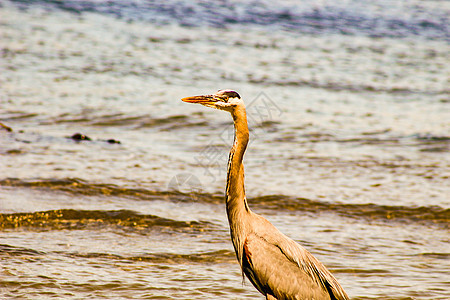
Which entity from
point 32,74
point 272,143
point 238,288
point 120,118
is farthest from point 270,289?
point 32,74

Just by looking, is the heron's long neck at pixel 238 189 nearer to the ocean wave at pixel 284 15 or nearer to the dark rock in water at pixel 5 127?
the dark rock in water at pixel 5 127

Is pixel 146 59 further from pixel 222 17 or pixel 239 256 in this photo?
pixel 239 256

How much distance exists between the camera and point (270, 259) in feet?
14.2

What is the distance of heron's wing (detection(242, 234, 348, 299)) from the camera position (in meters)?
4.32

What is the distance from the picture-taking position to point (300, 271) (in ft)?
14.3

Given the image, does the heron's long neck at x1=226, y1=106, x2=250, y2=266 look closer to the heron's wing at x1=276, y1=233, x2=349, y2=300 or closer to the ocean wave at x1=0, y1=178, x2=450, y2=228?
the heron's wing at x1=276, y1=233, x2=349, y2=300

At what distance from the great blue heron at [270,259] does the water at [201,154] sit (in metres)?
0.78

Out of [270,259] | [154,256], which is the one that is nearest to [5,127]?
[154,256]

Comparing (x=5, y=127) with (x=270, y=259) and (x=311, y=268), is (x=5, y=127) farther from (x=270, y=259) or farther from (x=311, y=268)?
(x=311, y=268)

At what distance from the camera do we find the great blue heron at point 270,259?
4.32 metres

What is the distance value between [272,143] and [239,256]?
4856 mm

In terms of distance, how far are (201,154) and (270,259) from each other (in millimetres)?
4399

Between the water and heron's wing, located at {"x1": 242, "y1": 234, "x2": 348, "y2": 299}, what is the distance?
2.61 feet

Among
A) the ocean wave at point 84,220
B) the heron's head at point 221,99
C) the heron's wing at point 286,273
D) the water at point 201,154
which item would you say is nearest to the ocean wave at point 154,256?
the water at point 201,154
